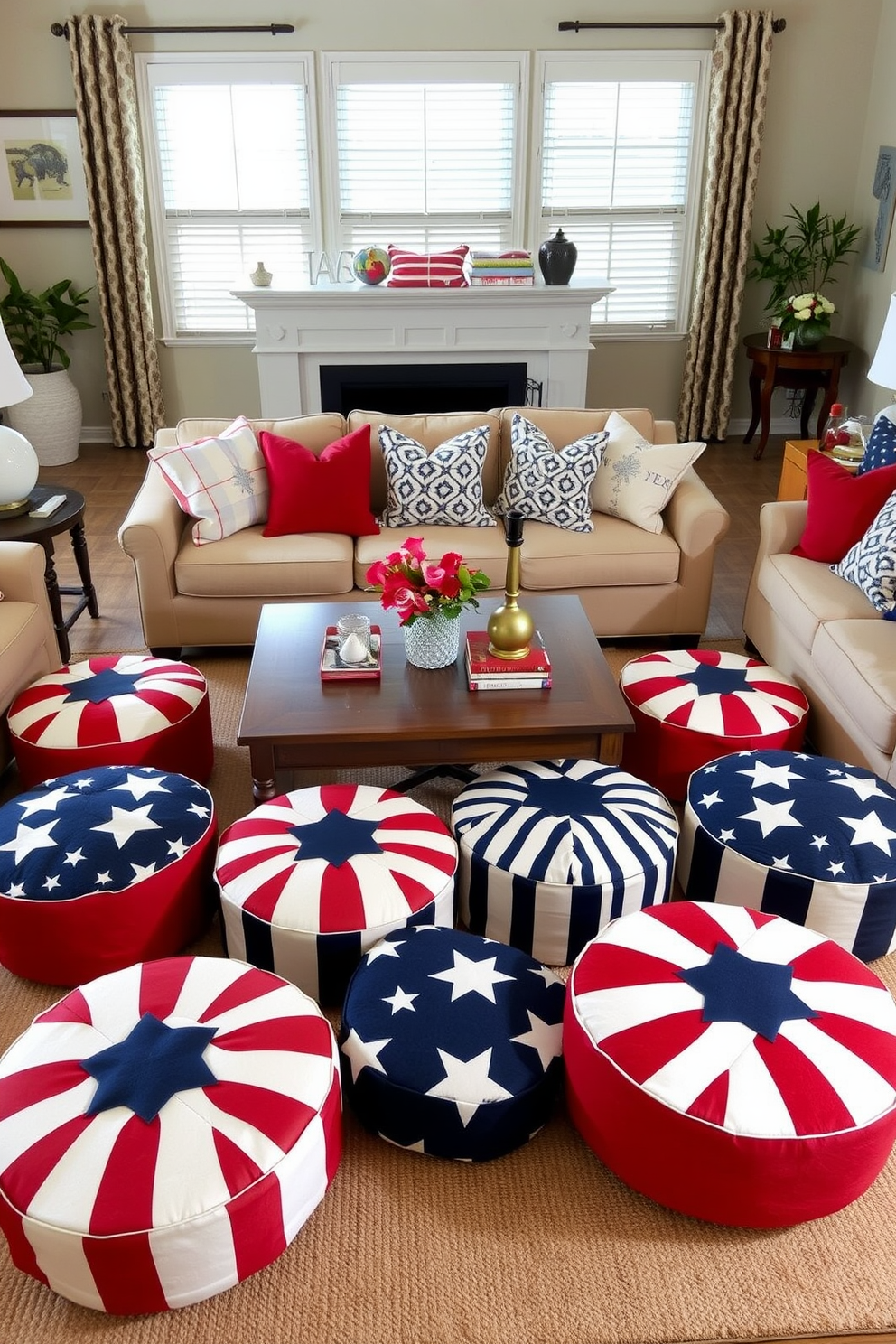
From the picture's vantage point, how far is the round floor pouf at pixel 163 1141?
169 centimetres

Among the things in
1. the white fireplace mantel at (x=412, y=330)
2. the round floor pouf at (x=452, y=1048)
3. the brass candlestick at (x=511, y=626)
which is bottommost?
the round floor pouf at (x=452, y=1048)

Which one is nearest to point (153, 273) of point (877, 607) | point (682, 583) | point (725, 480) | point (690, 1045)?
point (725, 480)

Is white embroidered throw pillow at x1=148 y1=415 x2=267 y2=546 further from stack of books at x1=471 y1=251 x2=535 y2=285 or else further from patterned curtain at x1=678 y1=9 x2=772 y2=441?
patterned curtain at x1=678 y1=9 x2=772 y2=441

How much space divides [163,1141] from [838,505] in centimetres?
289

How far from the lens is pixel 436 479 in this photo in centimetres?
400

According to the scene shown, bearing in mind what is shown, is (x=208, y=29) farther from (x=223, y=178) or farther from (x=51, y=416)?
(x=51, y=416)

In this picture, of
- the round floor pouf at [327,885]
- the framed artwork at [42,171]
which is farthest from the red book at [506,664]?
the framed artwork at [42,171]

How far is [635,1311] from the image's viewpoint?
6.06 ft

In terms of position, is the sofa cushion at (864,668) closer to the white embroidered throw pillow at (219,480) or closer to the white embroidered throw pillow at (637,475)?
the white embroidered throw pillow at (637,475)

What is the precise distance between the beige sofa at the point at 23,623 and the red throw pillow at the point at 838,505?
102 inches

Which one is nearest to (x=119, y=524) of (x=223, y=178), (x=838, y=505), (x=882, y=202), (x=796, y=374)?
(x=223, y=178)

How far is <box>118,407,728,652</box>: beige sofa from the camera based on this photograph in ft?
12.5

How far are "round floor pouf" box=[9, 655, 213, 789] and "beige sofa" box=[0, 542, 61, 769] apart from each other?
85 mm

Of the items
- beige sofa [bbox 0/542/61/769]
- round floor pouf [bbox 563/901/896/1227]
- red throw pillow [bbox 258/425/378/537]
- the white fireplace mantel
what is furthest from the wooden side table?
round floor pouf [bbox 563/901/896/1227]
